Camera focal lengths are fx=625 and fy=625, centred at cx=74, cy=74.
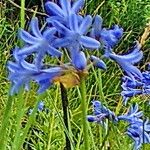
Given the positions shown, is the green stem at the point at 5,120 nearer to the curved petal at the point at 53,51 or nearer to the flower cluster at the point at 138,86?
the curved petal at the point at 53,51

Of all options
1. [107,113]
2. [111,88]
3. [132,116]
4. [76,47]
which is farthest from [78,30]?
[111,88]

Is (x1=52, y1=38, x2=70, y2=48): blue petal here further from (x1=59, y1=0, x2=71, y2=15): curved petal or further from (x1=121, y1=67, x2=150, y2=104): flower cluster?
(x1=121, y1=67, x2=150, y2=104): flower cluster

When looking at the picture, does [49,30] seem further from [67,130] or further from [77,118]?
[77,118]

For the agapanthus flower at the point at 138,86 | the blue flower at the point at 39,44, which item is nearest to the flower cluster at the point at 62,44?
the blue flower at the point at 39,44

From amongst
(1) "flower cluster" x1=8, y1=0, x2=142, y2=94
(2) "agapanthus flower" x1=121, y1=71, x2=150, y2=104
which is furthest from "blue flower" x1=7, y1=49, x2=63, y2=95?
(2) "agapanthus flower" x1=121, y1=71, x2=150, y2=104

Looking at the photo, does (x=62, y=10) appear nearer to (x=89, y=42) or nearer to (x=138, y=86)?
(x=89, y=42)

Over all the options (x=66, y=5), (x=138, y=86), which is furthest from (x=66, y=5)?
(x=138, y=86)

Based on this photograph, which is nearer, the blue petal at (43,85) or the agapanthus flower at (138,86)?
the blue petal at (43,85)
